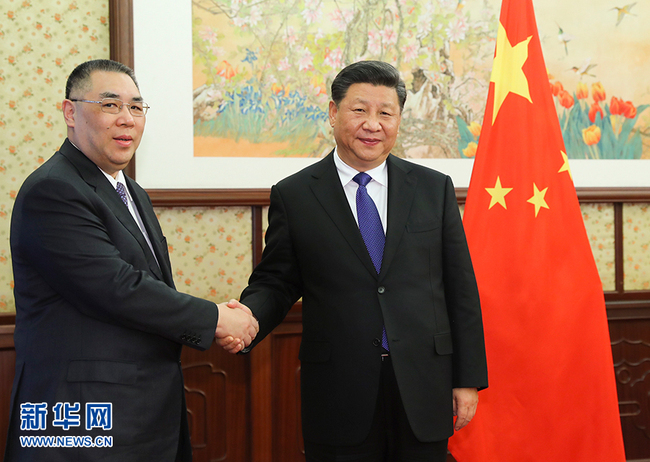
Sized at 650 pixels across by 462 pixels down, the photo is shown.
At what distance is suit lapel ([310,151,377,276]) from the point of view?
1536 mm

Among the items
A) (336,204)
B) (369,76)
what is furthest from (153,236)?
(369,76)

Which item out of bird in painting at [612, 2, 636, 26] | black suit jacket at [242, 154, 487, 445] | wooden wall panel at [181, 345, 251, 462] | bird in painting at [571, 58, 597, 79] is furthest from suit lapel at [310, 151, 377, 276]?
bird in painting at [612, 2, 636, 26]

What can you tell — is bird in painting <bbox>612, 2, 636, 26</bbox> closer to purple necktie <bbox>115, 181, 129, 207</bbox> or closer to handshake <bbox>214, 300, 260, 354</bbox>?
handshake <bbox>214, 300, 260, 354</bbox>

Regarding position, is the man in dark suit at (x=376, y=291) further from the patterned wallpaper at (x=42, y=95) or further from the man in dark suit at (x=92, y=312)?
the patterned wallpaper at (x=42, y=95)

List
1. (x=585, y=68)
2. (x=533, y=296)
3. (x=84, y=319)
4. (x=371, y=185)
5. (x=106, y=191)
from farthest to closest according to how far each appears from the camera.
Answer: (x=585, y=68) → (x=533, y=296) → (x=371, y=185) → (x=106, y=191) → (x=84, y=319)

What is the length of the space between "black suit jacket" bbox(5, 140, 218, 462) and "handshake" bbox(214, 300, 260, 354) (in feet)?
0.62

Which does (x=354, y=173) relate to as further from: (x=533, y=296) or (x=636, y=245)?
(x=636, y=245)

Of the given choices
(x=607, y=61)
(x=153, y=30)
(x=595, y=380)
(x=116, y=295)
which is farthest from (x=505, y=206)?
(x=153, y=30)

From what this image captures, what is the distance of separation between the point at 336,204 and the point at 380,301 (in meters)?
0.33

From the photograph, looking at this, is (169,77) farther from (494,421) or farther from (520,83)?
(494,421)

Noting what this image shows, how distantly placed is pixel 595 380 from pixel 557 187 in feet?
2.51

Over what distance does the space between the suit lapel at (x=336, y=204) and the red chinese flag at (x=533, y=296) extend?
0.72 metres

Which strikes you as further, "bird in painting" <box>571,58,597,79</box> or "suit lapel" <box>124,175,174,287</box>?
"bird in painting" <box>571,58,597,79</box>

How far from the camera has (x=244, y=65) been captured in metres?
2.36
